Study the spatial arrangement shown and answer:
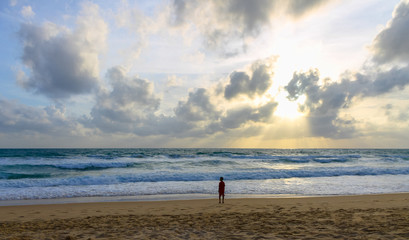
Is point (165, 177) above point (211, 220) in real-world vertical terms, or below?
below

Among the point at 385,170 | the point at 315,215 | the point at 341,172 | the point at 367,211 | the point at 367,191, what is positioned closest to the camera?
the point at 315,215

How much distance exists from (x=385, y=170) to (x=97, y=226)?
29.0 m

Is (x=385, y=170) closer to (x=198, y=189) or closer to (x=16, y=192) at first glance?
(x=198, y=189)

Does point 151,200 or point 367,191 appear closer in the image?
point 151,200

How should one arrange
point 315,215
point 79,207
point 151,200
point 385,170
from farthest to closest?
1. point 385,170
2. point 151,200
3. point 79,207
4. point 315,215

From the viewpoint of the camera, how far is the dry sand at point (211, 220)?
6.81m

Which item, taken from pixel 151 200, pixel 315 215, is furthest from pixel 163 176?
pixel 315 215

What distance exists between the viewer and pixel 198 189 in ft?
51.3

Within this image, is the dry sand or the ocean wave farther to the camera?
the ocean wave

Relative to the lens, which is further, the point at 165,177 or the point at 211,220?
the point at 165,177

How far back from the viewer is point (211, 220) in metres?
8.38

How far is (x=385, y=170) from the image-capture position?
26.5 metres

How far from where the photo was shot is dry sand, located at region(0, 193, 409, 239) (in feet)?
22.3

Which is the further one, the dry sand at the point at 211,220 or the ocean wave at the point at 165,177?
the ocean wave at the point at 165,177
